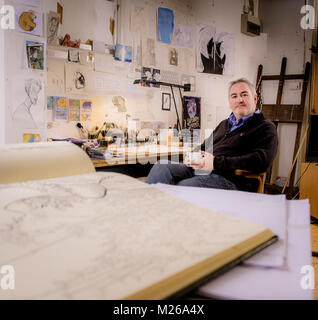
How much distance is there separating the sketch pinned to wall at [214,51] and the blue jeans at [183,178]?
1.61 meters

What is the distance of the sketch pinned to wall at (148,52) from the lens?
2.73 m

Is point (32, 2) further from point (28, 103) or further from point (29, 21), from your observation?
point (28, 103)

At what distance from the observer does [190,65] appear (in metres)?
3.14

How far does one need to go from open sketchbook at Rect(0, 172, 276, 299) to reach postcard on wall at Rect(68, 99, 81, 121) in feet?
6.14

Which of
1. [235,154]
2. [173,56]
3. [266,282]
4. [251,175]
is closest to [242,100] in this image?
[235,154]

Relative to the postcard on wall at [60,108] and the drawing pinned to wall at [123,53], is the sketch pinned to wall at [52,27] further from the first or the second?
the drawing pinned to wall at [123,53]

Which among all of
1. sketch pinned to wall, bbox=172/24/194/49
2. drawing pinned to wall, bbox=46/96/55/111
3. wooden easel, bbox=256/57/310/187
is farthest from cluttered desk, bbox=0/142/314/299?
wooden easel, bbox=256/57/310/187

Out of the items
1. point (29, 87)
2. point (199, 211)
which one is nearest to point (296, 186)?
point (29, 87)

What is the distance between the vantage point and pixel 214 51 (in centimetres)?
333

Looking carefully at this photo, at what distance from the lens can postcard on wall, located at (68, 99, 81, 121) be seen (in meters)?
2.32

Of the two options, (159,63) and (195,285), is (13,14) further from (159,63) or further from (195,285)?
(195,285)

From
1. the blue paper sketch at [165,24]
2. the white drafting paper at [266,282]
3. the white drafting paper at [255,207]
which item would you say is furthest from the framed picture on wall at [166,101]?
the white drafting paper at [266,282]

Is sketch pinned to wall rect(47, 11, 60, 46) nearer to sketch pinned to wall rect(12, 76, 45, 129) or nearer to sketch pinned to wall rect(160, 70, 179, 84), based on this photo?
sketch pinned to wall rect(12, 76, 45, 129)

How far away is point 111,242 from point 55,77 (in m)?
2.12
